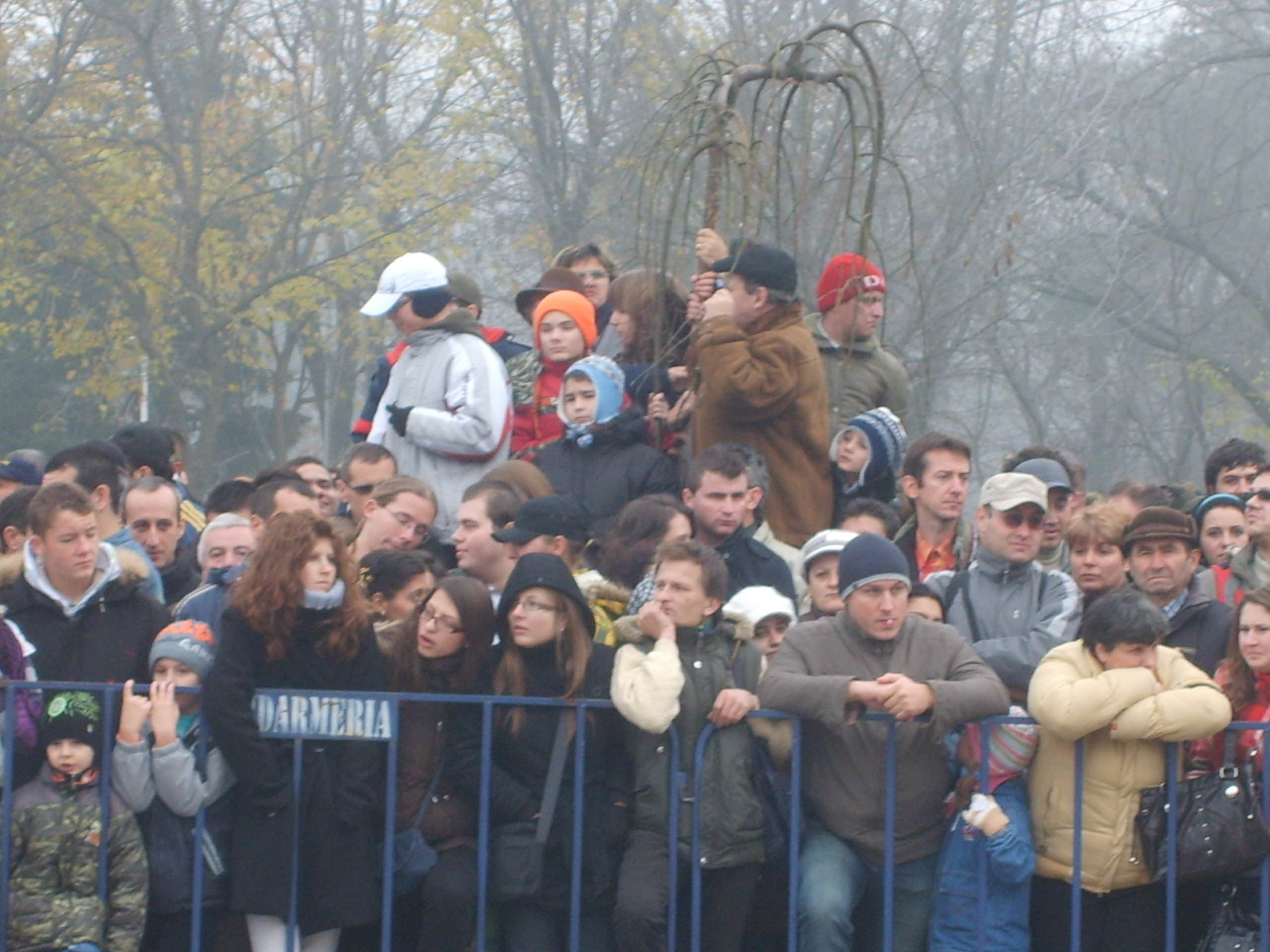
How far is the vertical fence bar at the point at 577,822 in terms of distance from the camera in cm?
502

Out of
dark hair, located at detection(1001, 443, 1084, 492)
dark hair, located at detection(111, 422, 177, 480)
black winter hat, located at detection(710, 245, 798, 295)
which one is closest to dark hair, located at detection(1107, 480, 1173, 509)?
dark hair, located at detection(1001, 443, 1084, 492)

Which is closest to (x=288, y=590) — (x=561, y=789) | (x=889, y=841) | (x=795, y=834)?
(x=561, y=789)

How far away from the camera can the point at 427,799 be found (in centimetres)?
509

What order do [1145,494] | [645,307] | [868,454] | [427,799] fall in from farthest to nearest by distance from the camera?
[1145,494], [645,307], [868,454], [427,799]

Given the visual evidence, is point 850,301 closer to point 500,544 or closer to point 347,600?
point 500,544

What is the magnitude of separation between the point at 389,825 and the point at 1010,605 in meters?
2.17

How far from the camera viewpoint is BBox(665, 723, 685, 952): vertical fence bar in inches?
198

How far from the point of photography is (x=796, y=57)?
21.5ft

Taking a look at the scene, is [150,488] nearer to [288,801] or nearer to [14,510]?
[14,510]

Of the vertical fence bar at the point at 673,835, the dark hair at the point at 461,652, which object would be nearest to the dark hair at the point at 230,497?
the dark hair at the point at 461,652

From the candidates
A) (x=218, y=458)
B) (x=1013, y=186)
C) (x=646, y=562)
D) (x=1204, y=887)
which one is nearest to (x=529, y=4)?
(x=1013, y=186)

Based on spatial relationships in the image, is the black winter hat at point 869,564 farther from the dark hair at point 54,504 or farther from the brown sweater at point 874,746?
the dark hair at point 54,504

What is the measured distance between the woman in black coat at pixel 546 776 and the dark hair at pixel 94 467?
90.6 inches

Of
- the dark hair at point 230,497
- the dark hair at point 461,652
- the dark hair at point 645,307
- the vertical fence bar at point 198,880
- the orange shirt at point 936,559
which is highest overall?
the dark hair at point 645,307
